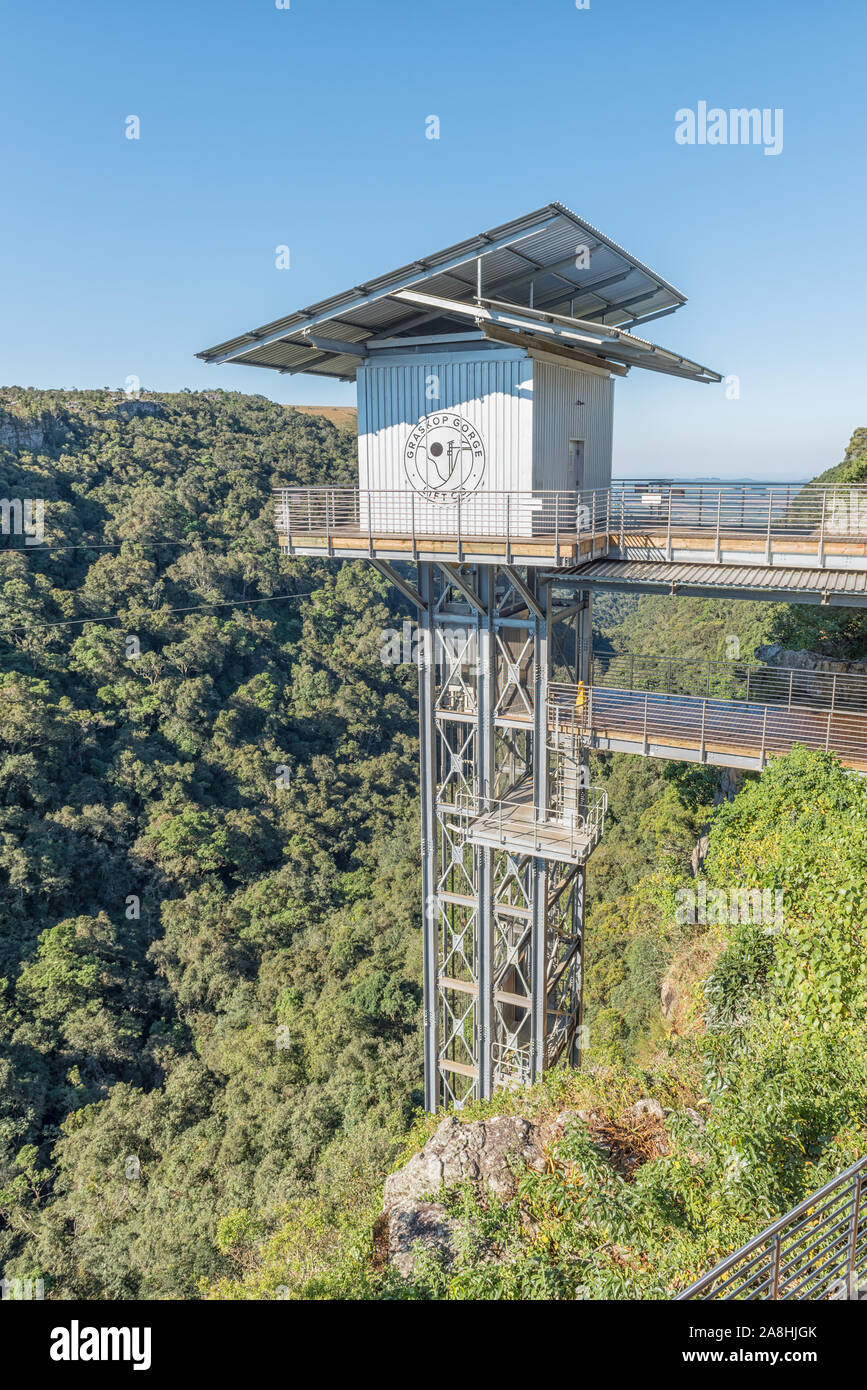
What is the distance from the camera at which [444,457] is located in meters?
13.8

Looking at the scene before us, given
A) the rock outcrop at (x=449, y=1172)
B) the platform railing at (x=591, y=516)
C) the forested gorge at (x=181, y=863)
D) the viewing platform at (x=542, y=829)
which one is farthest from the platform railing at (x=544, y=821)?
the forested gorge at (x=181, y=863)

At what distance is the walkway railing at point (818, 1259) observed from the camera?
A: 4.85 m

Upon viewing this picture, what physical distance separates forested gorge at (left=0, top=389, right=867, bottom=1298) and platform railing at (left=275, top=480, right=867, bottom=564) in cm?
385

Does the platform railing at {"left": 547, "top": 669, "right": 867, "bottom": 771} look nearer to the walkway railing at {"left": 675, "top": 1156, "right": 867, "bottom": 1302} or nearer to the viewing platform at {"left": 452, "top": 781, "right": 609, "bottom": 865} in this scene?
the viewing platform at {"left": 452, "top": 781, "right": 609, "bottom": 865}

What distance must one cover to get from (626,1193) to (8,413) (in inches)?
2182

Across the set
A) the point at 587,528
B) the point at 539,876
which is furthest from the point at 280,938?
the point at 587,528

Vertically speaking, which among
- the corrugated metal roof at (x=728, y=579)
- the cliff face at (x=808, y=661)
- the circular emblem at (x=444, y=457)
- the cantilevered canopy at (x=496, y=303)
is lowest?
the cliff face at (x=808, y=661)

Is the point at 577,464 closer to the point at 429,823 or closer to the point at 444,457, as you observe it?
the point at 444,457

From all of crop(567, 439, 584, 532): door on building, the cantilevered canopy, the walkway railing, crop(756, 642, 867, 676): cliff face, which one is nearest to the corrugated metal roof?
crop(567, 439, 584, 532): door on building

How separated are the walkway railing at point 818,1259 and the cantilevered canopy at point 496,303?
34.2 feet

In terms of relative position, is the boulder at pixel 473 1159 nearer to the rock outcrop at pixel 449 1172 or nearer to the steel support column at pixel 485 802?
the rock outcrop at pixel 449 1172

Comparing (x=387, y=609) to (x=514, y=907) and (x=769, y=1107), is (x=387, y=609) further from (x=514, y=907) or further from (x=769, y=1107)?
(x=769, y=1107)

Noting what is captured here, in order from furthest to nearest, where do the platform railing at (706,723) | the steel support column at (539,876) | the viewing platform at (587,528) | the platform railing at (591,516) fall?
the steel support column at (539,876) → the platform railing at (591,516) → the platform railing at (706,723) → the viewing platform at (587,528)

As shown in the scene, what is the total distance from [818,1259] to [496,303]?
1119 centimetres
